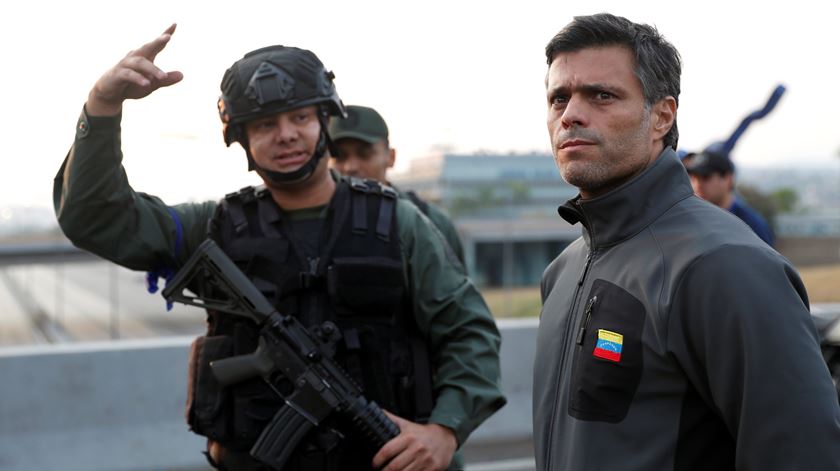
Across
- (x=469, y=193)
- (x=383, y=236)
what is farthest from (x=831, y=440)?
(x=469, y=193)

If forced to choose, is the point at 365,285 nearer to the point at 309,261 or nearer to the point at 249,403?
the point at 309,261

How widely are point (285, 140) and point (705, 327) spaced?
1639 millimetres

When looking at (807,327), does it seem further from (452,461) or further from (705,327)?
(452,461)

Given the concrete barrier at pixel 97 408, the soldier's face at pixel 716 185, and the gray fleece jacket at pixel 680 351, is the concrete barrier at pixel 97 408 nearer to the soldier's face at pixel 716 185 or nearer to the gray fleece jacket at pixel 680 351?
the soldier's face at pixel 716 185

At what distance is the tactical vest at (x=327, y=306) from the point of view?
112 inches

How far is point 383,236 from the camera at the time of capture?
2.94 metres

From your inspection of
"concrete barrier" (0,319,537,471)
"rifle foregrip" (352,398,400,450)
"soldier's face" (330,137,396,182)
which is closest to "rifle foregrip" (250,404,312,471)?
"rifle foregrip" (352,398,400,450)

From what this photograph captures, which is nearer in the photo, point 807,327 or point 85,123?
point 807,327

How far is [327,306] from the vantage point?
2.88 m

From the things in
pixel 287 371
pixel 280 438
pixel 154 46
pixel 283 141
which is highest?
pixel 154 46

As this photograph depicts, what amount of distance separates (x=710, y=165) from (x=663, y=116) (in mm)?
3476

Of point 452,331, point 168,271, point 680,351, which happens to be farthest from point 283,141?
point 680,351

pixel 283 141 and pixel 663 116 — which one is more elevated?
pixel 663 116

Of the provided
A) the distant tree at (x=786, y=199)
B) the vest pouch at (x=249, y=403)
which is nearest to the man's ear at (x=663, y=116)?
the vest pouch at (x=249, y=403)
